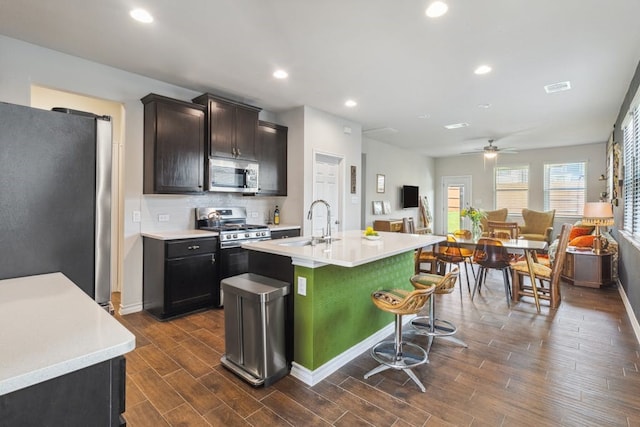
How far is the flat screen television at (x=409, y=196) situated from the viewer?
28.9ft

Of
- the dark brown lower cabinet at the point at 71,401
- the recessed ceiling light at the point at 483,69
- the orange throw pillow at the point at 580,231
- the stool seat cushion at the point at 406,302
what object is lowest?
the stool seat cushion at the point at 406,302

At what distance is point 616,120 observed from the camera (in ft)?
18.4

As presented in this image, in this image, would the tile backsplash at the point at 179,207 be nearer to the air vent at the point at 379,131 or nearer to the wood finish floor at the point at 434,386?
the wood finish floor at the point at 434,386

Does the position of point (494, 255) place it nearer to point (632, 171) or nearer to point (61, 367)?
point (632, 171)

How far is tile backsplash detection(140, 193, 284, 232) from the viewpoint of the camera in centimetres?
392

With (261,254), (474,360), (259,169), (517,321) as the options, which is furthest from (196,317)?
(517,321)

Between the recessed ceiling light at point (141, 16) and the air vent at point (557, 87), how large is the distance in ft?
14.6

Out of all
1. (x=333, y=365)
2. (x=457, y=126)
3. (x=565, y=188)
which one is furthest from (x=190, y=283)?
(x=565, y=188)

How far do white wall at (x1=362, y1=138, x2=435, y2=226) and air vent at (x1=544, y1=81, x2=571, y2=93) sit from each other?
3.77 m

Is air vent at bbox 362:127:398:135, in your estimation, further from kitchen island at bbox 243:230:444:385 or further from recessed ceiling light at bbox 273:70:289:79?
kitchen island at bbox 243:230:444:385

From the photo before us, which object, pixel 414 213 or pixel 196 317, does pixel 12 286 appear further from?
pixel 414 213

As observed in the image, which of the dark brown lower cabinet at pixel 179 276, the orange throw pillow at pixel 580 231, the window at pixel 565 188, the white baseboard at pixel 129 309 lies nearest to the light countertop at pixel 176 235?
the dark brown lower cabinet at pixel 179 276

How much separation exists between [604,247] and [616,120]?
7.53ft

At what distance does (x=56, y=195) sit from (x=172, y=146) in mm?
2497
